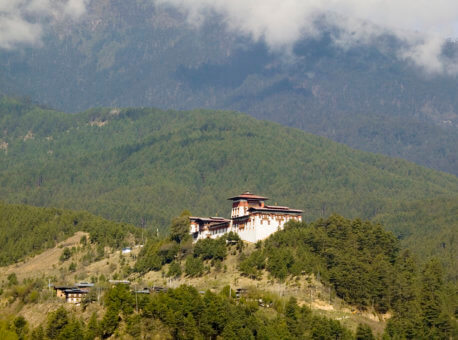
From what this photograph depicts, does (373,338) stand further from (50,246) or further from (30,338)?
(50,246)

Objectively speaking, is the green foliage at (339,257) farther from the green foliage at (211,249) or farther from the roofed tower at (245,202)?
the roofed tower at (245,202)

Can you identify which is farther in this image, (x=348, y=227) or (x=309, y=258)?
(x=348, y=227)

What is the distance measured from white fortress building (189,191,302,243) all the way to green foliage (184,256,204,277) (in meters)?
10.7

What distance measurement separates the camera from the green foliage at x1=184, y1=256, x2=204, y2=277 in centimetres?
14912

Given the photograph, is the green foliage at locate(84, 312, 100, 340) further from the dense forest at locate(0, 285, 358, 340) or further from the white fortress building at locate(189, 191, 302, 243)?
the white fortress building at locate(189, 191, 302, 243)

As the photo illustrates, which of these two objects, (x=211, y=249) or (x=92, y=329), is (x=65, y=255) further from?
(x=92, y=329)

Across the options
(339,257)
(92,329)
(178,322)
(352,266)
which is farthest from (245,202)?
(92,329)

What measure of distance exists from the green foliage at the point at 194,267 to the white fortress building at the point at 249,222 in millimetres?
10715

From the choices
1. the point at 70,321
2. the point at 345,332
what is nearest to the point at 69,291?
the point at 70,321

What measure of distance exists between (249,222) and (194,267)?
13.9 meters

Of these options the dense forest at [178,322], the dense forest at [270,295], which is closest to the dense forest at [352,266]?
the dense forest at [270,295]

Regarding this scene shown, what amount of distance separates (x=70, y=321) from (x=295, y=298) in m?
33.2

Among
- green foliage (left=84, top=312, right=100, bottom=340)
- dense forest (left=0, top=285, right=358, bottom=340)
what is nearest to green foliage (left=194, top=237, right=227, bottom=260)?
dense forest (left=0, top=285, right=358, bottom=340)

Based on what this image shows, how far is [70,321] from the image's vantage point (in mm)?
112562
